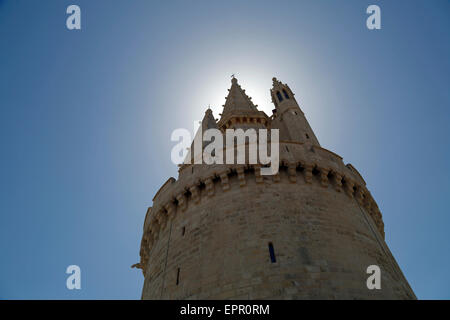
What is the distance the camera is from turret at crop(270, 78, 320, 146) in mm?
19453

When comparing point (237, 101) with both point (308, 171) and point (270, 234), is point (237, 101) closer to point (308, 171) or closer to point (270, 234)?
point (308, 171)

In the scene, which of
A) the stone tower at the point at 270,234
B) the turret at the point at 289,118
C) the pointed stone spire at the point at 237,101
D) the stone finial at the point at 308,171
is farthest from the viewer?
the pointed stone spire at the point at 237,101

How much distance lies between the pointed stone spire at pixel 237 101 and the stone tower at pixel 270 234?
46.5 ft

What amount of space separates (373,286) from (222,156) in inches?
297

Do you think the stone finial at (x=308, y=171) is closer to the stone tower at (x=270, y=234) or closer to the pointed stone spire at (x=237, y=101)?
the stone tower at (x=270, y=234)

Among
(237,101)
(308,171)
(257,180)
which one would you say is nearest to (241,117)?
(237,101)

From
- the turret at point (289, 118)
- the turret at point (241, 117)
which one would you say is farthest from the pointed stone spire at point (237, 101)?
the turret at point (289, 118)

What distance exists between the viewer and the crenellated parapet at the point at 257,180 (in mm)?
13028

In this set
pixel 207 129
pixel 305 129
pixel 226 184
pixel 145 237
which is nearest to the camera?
pixel 226 184

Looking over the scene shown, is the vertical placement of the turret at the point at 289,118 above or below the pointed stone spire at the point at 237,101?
below

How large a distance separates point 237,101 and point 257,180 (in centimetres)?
1837
